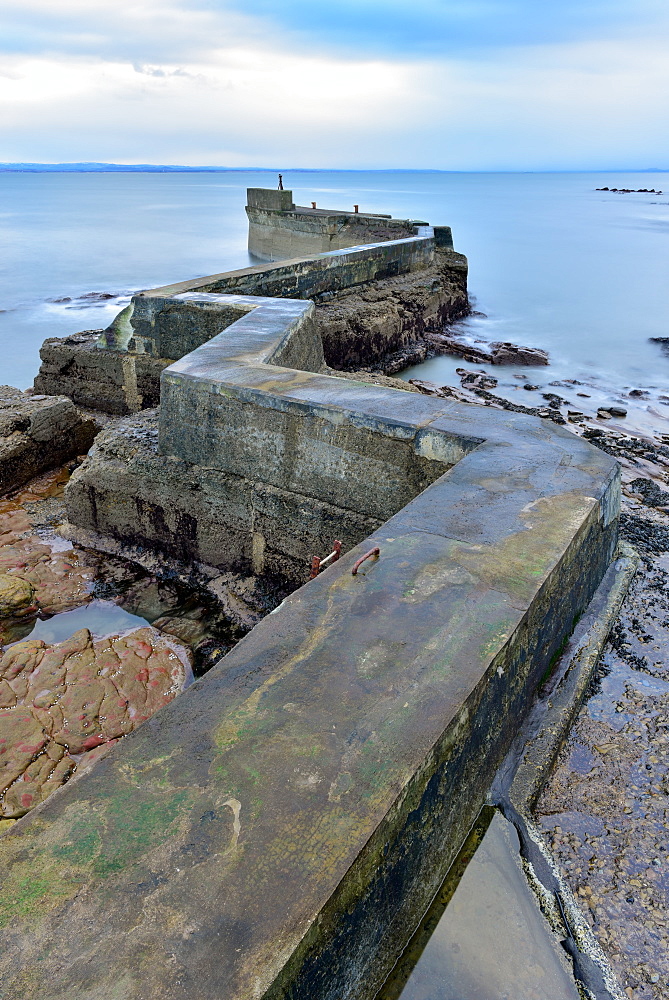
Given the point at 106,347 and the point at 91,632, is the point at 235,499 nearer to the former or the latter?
the point at 91,632

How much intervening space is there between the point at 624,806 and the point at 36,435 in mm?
5199

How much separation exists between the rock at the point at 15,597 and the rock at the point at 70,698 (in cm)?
31

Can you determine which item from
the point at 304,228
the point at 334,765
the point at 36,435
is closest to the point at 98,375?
the point at 36,435

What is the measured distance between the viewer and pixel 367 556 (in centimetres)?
224

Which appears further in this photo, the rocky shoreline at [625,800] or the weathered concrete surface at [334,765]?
the rocky shoreline at [625,800]

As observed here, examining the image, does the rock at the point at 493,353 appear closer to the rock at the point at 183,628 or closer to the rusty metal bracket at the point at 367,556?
the rock at the point at 183,628

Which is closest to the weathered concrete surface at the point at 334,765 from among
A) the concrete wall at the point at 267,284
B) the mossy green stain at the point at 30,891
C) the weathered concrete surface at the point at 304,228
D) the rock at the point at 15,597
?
the mossy green stain at the point at 30,891

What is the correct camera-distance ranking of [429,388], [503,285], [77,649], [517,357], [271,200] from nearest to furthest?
[77,649] < [429,388] < [517,357] < [503,285] < [271,200]

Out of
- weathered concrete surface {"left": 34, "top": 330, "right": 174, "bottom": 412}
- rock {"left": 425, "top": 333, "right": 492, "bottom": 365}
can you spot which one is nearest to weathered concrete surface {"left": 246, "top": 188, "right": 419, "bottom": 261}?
rock {"left": 425, "top": 333, "right": 492, "bottom": 365}

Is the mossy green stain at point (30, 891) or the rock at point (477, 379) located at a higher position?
the mossy green stain at point (30, 891)

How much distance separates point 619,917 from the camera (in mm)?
1799

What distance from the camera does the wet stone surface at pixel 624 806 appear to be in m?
1.75

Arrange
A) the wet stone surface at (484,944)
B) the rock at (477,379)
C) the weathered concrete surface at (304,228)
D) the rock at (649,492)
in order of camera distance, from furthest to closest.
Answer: the weathered concrete surface at (304,228) < the rock at (477,379) < the rock at (649,492) < the wet stone surface at (484,944)

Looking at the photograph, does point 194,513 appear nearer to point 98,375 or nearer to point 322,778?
point 322,778
